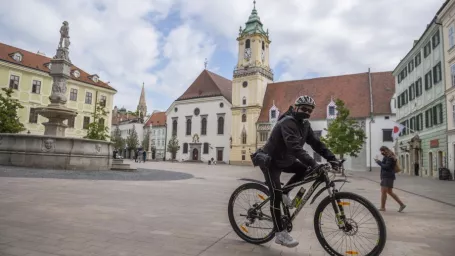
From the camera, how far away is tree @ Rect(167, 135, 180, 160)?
65.3 m

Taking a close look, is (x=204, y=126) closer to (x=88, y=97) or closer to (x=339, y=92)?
(x=88, y=97)

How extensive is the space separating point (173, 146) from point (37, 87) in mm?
28705

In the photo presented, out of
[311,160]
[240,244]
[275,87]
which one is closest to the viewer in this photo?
[311,160]

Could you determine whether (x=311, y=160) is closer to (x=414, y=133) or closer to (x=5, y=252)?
(x=5, y=252)

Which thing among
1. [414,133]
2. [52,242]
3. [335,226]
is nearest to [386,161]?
[335,226]

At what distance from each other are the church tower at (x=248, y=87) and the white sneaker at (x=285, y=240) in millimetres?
50897

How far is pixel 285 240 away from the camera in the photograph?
12.9ft

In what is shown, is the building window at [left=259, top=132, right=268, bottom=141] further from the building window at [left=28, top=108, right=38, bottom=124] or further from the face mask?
the face mask

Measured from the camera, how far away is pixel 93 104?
47.6 metres

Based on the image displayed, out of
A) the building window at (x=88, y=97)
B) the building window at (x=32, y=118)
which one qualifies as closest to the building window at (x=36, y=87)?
the building window at (x=32, y=118)

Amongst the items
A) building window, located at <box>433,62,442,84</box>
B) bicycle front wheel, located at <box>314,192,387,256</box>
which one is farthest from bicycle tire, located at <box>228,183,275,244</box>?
building window, located at <box>433,62,442,84</box>

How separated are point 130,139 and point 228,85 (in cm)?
2991

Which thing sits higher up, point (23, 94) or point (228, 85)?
point (228, 85)

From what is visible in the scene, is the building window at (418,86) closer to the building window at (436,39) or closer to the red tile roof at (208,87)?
the building window at (436,39)
